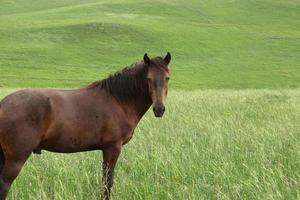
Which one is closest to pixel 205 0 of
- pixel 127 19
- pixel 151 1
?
pixel 151 1

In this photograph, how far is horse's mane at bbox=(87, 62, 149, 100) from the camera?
6.76 m

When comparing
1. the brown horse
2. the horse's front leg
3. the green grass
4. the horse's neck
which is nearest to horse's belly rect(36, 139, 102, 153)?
the brown horse

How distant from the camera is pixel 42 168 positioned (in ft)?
25.1

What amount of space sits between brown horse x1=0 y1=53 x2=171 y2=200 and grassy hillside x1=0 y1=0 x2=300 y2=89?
29975mm

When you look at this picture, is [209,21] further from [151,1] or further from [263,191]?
[263,191]

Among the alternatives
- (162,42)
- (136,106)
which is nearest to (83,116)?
(136,106)

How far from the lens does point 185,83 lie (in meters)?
40.1

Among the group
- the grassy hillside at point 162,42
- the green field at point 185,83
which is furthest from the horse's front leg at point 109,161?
the grassy hillside at point 162,42

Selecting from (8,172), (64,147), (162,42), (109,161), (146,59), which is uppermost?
(146,59)

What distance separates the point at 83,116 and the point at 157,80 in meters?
1.03

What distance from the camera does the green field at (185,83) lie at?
679 cm

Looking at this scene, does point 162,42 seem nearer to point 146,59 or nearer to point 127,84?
point 127,84

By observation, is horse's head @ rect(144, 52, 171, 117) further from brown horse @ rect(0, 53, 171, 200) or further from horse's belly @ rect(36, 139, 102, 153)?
horse's belly @ rect(36, 139, 102, 153)

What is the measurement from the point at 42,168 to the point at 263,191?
336cm
